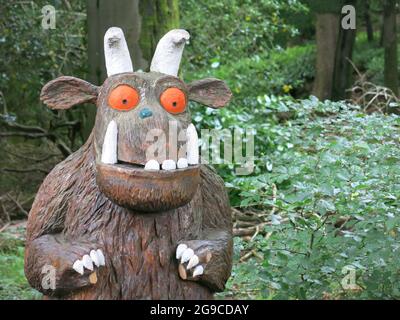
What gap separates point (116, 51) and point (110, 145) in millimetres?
427

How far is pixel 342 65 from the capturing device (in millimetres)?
12062

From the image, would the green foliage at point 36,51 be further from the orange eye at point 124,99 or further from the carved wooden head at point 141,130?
the orange eye at point 124,99

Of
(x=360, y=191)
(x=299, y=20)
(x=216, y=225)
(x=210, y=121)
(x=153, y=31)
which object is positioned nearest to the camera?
(x=216, y=225)

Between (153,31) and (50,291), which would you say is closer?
(50,291)

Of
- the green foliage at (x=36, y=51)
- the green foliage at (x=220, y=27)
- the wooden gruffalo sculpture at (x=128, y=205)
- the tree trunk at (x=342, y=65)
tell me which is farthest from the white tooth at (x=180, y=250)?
the tree trunk at (x=342, y=65)

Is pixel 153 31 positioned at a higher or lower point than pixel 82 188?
higher

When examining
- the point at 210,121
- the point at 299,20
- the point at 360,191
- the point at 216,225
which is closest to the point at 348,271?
the point at 360,191

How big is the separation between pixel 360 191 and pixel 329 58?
10.0 meters

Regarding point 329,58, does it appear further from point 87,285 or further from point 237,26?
point 87,285

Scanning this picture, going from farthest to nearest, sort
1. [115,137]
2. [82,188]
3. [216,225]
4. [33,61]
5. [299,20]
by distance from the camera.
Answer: [299,20] < [33,61] < [216,225] < [82,188] < [115,137]

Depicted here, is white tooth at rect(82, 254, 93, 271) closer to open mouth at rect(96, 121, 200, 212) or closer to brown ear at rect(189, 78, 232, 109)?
open mouth at rect(96, 121, 200, 212)

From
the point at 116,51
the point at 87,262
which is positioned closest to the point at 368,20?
the point at 116,51

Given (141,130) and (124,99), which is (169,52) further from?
(141,130)

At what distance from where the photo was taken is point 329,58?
531 inches
